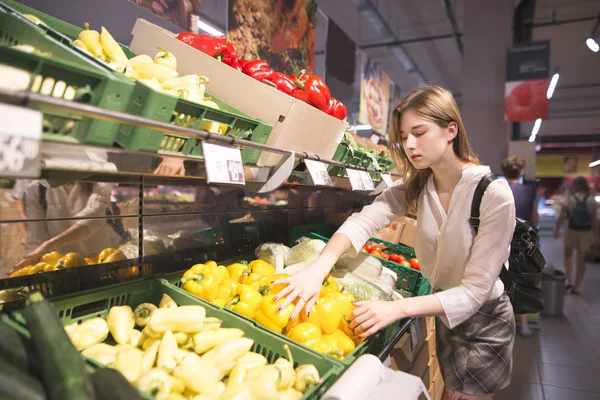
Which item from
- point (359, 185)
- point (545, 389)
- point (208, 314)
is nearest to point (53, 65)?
point (208, 314)

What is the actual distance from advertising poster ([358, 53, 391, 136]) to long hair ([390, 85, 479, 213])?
9.00ft

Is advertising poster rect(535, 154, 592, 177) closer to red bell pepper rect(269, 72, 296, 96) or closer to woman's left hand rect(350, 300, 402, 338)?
red bell pepper rect(269, 72, 296, 96)

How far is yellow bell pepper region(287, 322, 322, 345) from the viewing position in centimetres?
137

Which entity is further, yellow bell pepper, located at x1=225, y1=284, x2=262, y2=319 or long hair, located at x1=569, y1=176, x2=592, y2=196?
long hair, located at x1=569, y1=176, x2=592, y2=196

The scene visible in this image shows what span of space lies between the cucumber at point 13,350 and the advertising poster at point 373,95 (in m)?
4.10

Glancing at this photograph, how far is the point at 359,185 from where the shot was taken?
214 centimetres

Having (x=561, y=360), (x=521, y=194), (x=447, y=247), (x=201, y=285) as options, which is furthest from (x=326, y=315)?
(x=521, y=194)

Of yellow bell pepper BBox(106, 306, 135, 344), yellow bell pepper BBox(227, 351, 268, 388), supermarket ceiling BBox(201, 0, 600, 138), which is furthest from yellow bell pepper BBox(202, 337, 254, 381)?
supermarket ceiling BBox(201, 0, 600, 138)

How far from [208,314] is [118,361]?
38 centimetres

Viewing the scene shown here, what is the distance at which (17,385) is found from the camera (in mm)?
794

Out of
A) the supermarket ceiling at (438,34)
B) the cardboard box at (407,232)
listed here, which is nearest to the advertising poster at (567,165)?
the supermarket ceiling at (438,34)

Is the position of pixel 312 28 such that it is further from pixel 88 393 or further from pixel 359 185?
pixel 88 393

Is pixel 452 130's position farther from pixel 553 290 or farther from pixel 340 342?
pixel 553 290

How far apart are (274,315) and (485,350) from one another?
3.60 feet
